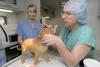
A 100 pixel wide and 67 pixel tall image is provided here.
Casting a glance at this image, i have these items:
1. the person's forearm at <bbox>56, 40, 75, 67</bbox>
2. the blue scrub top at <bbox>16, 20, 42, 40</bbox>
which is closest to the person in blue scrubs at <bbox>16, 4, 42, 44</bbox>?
the blue scrub top at <bbox>16, 20, 42, 40</bbox>

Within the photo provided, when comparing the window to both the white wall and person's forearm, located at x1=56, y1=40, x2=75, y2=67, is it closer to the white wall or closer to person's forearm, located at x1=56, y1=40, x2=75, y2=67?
the white wall

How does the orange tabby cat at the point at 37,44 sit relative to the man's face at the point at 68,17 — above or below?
below

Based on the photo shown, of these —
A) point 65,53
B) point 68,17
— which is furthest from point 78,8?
point 65,53

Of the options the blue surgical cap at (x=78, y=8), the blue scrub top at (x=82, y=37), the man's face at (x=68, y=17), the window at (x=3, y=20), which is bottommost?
the blue scrub top at (x=82, y=37)

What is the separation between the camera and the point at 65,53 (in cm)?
68

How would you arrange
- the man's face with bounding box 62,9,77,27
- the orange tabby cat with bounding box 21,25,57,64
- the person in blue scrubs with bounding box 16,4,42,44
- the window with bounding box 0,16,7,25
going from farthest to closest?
the window with bounding box 0,16,7,25 → the person in blue scrubs with bounding box 16,4,42,44 → the man's face with bounding box 62,9,77,27 → the orange tabby cat with bounding box 21,25,57,64

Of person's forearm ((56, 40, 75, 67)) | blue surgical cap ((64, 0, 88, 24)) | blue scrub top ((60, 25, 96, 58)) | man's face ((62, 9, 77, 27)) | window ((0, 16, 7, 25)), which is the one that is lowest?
person's forearm ((56, 40, 75, 67))

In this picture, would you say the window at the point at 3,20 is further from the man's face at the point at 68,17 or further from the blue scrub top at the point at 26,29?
the man's face at the point at 68,17

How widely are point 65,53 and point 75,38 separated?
6.5 inches

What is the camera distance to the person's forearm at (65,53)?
2.19 ft

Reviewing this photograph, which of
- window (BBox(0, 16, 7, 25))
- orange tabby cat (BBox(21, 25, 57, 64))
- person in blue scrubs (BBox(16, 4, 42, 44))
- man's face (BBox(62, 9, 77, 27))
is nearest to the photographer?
orange tabby cat (BBox(21, 25, 57, 64))

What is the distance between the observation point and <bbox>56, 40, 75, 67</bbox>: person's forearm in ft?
2.19

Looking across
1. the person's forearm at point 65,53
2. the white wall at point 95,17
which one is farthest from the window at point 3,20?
the person's forearm at point 65,53

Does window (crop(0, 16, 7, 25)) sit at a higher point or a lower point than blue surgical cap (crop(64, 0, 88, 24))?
lower
